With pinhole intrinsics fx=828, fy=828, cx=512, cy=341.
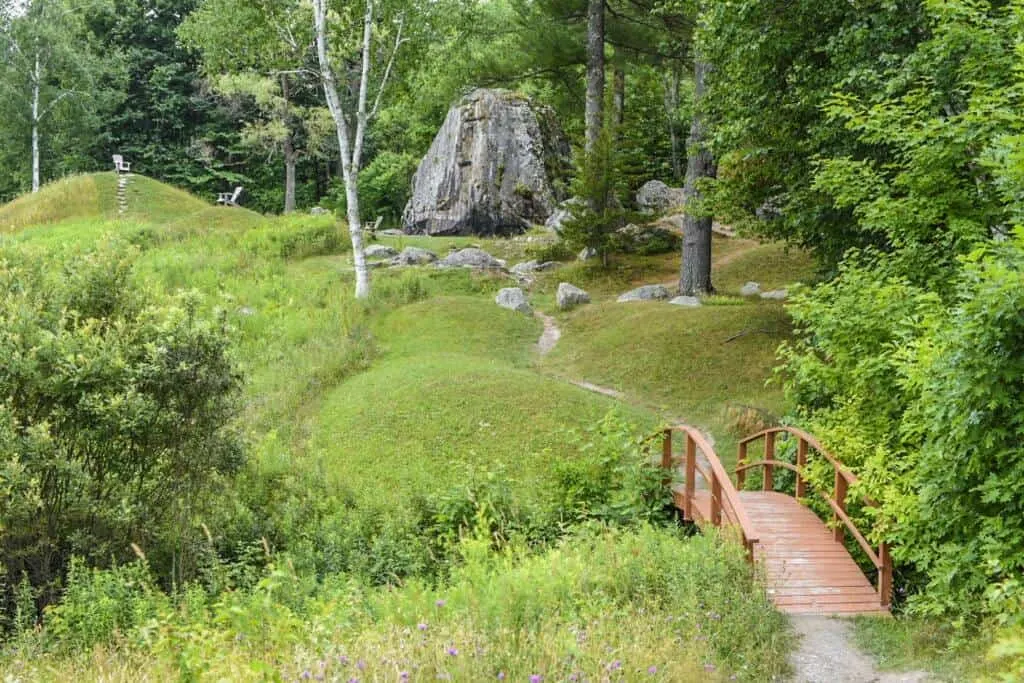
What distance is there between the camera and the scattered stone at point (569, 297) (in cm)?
2317

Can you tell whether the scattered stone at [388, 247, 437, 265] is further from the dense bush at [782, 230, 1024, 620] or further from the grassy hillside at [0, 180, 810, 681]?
the dense bush at [782, 230, 1024, 620]

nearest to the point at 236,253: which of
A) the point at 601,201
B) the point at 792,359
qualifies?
the point at 601,201

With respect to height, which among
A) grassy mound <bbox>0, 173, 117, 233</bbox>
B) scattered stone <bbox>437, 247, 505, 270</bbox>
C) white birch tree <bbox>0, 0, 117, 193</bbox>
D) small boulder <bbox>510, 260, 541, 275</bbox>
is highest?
white birch tree <bbox>0, 0, 117, 193</bbox>

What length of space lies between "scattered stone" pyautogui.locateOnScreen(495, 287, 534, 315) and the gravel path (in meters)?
16.2

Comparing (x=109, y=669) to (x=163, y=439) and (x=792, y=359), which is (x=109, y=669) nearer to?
(x=163, y=439)

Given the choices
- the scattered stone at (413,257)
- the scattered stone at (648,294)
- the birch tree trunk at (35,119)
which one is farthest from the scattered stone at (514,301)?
the birch tree trunk at (35,119)

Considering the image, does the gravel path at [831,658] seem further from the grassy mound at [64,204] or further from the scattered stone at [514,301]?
the grassy mound at [64,204]

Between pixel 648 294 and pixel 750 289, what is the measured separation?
3.19 meters

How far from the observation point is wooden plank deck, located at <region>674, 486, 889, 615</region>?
729 cm

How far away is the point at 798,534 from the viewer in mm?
8906

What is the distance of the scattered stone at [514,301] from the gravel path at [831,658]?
1615 cm

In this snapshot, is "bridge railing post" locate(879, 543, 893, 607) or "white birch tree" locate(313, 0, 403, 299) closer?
"bridge railing post" locate(879, 543, 893, 607)

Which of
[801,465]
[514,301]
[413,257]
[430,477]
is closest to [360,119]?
[413,257]

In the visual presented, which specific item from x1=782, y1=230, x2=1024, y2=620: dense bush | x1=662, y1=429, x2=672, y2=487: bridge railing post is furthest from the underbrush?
x1=662, y1=429, x2=672, y2=487: bridge railing post
